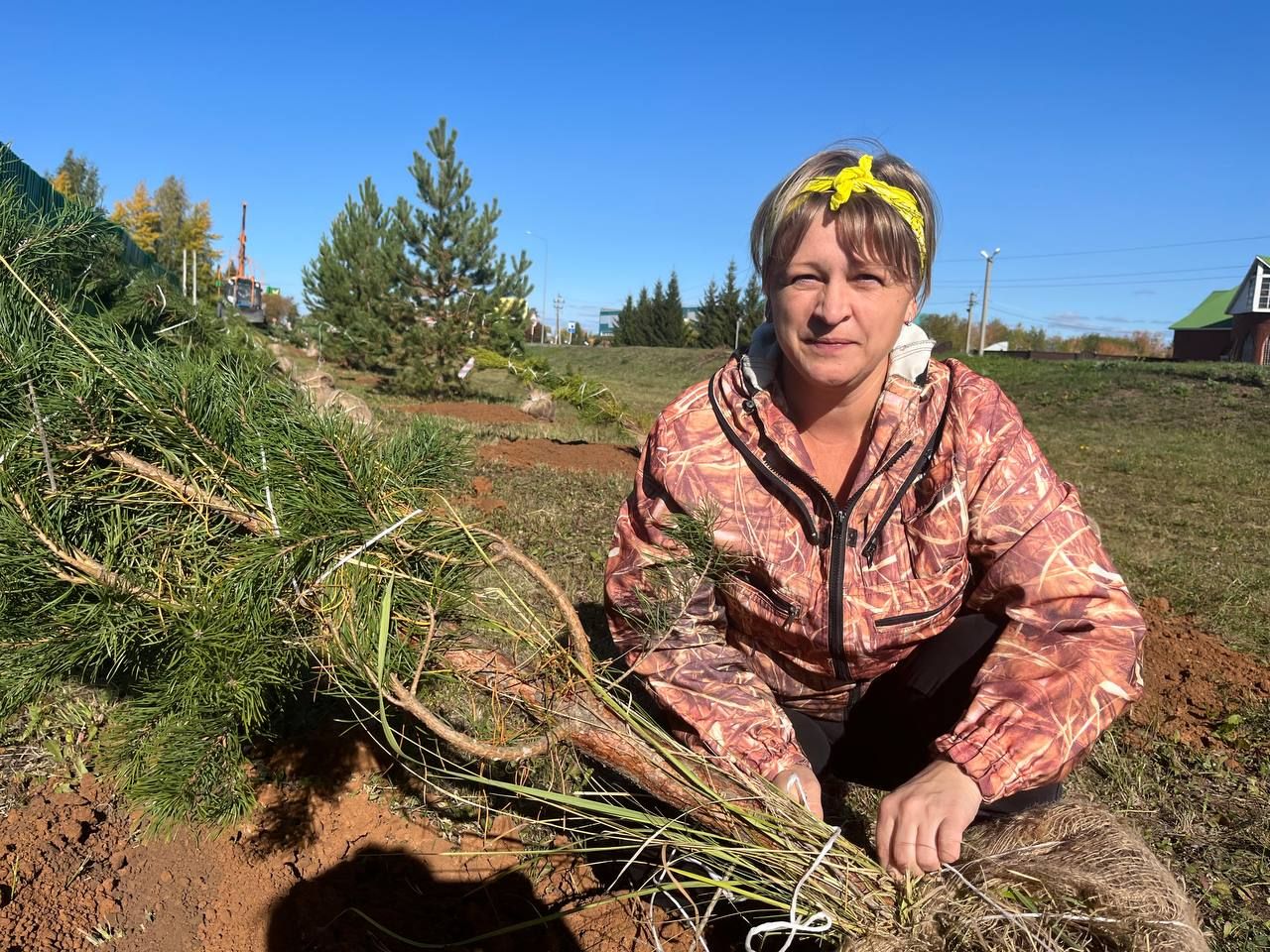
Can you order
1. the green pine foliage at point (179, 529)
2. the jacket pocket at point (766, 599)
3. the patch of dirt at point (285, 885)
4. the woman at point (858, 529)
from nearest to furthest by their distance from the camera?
the green pine foliage at point (179, 529) < the woman at point (858, 529) < the patch of dirt at point (285, 885) < the jacket pocket at point (766, 599)

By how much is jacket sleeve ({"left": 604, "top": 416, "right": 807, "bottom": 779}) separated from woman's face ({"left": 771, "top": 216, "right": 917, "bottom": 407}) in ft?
1.22

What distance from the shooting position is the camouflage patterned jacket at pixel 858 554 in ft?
5.30

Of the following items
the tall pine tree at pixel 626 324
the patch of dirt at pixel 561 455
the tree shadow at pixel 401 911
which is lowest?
the tree shadow at pixel 401 911

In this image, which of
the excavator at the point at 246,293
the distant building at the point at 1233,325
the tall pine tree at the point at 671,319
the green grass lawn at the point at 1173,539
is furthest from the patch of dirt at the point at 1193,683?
Answer: the tall pine tree at the point at 671,319

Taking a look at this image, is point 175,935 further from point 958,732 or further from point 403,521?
point 958,732

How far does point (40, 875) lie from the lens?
1.79m

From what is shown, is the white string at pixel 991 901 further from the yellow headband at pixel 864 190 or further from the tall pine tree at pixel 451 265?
the tall pine tree at pixel 451 265

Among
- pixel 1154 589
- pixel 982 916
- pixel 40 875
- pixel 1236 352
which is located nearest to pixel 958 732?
pixel 982 916

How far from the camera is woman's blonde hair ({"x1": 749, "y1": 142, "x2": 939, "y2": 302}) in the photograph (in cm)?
167

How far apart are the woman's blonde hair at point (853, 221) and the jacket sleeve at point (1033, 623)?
34 centimetres

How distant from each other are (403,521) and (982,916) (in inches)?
43.0

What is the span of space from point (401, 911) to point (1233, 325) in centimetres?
4149

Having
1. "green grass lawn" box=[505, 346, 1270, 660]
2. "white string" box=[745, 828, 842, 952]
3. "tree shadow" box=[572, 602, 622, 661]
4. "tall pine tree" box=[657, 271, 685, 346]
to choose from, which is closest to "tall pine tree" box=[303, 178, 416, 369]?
"green grass lawn" box=[505, 346, 1270, 660]

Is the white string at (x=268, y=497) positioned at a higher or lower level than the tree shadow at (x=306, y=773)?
higher
